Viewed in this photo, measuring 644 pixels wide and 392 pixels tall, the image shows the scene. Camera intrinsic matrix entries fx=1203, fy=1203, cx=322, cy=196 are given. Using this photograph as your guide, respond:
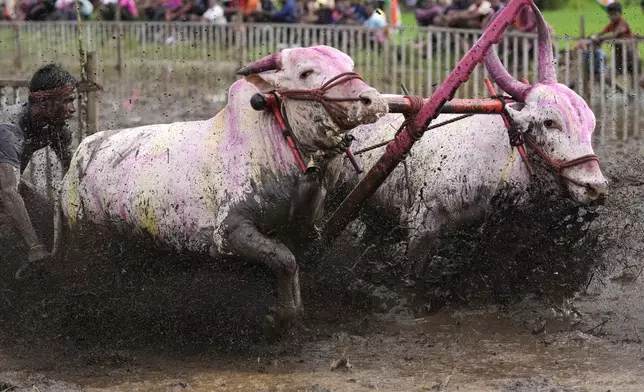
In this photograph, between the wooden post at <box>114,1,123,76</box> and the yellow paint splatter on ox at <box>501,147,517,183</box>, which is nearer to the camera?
the yellow paint splatter on ox at <box>501,147,517,183</box>

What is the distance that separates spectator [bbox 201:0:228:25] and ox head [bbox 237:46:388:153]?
15.0m

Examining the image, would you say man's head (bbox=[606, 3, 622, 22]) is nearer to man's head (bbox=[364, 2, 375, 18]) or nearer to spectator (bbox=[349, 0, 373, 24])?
spectator (bbox=[349, 0, 373, 24])

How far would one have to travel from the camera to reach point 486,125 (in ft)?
24.5

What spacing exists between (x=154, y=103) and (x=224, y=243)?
436 inches

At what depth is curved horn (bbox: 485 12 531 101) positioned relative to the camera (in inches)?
289

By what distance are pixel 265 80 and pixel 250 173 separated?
1.67ft

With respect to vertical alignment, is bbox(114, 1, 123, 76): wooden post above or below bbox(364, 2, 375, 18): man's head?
below

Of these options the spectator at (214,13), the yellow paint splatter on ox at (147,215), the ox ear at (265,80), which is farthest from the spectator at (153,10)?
the ox ear at (265,80)

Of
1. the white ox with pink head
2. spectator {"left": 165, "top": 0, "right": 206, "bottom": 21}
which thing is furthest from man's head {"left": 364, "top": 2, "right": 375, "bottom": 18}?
A: the white ox with pink head

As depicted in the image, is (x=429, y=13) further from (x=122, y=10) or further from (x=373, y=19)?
(x=122, y=10)

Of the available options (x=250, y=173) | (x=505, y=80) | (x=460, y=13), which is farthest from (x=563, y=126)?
(x=460, y=13)

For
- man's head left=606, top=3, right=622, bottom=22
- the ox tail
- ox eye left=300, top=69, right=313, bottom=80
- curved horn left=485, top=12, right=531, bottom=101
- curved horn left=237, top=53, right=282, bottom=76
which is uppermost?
curved horn left=237, top=53, right=282, bottom=76

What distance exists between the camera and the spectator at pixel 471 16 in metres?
18.1

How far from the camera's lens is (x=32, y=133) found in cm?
772
